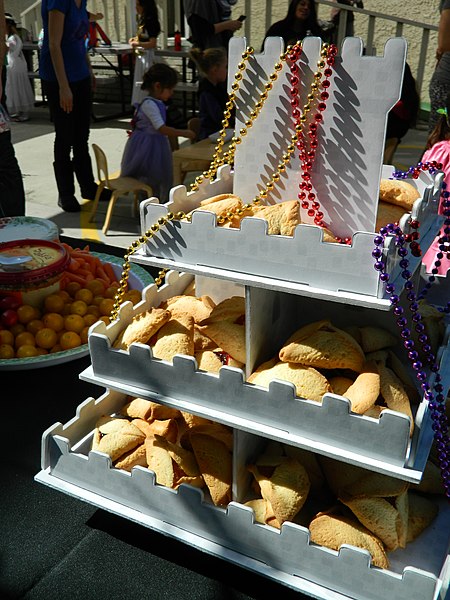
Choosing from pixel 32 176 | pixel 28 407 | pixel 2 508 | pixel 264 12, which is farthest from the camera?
pixel 264 12

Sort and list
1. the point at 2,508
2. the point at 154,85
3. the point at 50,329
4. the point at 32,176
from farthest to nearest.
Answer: the point at 32,176, the point at 154,85, the point at 50,329, the point at 2,508

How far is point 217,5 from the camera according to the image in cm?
690

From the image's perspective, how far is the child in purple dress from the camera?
465 centimetres

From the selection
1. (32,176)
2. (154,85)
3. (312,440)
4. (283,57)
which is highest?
(283,57)

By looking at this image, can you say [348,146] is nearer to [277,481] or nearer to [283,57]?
[283,57]

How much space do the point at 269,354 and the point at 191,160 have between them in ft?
10.2

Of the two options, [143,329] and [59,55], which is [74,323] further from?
[59,55]

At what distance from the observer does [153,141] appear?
464cm

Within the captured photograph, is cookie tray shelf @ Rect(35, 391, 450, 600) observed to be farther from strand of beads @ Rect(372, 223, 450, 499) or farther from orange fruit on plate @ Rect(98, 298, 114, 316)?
orange fruit on plate @ Rect(98, 298, 114, 316)

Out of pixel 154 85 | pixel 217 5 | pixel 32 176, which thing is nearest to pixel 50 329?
pixel 154 85

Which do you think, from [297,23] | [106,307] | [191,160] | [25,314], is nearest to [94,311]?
[106,307]

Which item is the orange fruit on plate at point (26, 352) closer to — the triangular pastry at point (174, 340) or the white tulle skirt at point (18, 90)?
the triangular pastry at point (174, 340)

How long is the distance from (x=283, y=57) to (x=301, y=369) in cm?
70

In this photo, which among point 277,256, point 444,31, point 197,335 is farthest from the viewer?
point 444,31
